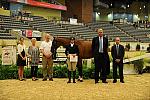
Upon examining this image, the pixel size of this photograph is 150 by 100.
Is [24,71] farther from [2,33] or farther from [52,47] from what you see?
[2,33]

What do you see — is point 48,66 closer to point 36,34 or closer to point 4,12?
point 36,34

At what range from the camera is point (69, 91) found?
Answer: 11.3m

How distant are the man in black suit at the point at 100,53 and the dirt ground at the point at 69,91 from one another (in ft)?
2.41

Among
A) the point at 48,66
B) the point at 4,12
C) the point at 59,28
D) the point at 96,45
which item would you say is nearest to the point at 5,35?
the point at 4,12

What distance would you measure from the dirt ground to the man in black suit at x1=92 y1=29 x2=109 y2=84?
735 millimetres

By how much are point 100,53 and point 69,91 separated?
286 cm

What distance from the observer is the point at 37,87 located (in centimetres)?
1220

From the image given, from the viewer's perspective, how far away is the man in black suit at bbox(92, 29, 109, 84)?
13688 millimetres

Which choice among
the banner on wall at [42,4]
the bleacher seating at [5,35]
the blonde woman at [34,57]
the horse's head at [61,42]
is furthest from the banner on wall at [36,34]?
the horse's head at [61,42]

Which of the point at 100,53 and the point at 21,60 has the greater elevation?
the point at 100,53

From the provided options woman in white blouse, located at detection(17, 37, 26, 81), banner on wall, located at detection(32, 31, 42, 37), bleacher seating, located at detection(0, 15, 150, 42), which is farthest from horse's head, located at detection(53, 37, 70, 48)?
banner on wall, located at detection(32, 31, 42, 37)

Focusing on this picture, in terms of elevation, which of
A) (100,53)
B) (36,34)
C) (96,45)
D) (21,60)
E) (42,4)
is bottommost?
(21,60)

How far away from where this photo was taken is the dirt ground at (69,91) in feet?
33.4

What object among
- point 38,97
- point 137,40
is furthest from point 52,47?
point 137,40
